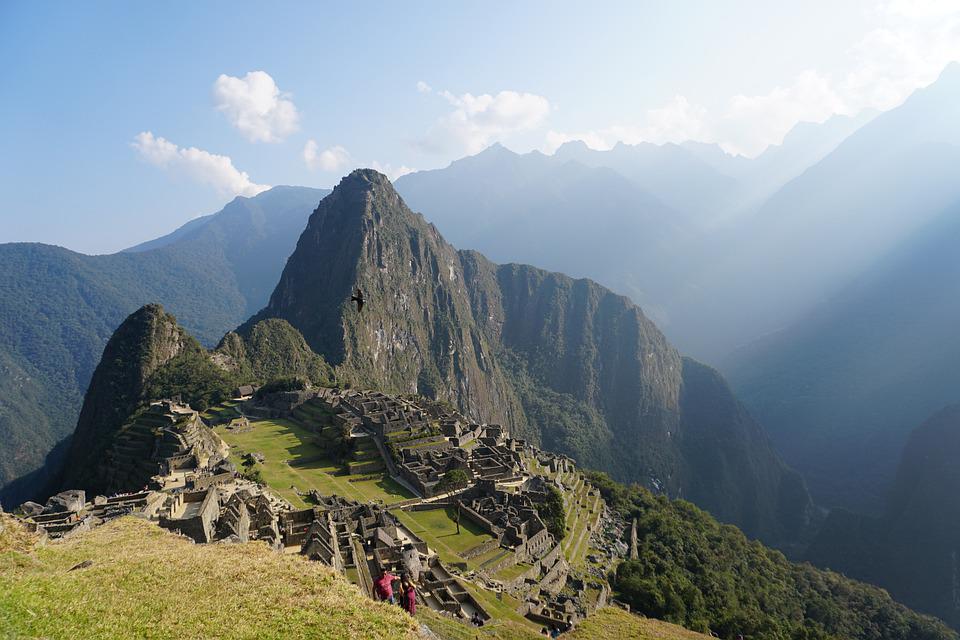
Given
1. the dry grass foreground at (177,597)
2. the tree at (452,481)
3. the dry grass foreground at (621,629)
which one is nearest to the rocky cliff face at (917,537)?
the dry grass foreground at (621,629)

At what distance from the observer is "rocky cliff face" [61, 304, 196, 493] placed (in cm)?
7725

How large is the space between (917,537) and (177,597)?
14561 centimetres

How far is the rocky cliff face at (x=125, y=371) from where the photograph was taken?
253ft

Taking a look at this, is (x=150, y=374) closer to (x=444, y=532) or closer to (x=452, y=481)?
(x=452, y=481)

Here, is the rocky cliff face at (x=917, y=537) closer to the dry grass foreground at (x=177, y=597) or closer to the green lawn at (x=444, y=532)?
the green lawn at (x=444, y=532)

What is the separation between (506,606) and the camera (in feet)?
93.1

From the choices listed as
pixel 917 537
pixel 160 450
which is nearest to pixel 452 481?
pixel 160 450

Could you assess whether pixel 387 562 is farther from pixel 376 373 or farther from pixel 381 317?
pixel 381 317

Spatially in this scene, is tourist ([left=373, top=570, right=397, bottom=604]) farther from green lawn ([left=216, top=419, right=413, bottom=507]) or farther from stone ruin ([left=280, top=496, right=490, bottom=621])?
green lawn ([left=216, top=419, right=413, bottom=507])

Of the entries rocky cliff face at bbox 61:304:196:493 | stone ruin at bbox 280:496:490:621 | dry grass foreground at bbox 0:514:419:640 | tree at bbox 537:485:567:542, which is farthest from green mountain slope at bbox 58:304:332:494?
dry grass foreground at bbox 0:514:419:640

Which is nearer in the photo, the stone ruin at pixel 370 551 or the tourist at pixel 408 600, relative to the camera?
the tourist at pixel 408 600

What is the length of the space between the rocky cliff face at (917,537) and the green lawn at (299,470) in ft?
348

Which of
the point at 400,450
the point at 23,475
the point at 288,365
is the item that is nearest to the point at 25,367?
the point at 23,475

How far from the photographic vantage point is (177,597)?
13508 millimetres
